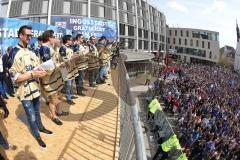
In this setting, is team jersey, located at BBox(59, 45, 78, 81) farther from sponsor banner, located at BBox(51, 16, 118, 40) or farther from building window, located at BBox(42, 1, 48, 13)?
building window, located at BBox(42, 1, 48, 13)

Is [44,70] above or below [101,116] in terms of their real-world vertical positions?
above

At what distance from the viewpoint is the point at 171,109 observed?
85.9ft

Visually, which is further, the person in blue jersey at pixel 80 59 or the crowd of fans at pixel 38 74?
the person in blue jersey at pixel 80 59

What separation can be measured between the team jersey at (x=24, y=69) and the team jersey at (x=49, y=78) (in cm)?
96

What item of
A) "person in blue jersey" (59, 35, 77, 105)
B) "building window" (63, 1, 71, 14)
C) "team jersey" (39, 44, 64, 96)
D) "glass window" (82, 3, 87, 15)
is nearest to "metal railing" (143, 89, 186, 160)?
"person in blue jersey" (59, 35, 77, 105)

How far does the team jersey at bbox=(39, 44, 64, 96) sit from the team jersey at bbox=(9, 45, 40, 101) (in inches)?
37.7

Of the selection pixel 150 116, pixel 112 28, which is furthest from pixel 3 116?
pixel 112 28

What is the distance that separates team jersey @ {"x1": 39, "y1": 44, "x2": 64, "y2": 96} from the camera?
7560 mm

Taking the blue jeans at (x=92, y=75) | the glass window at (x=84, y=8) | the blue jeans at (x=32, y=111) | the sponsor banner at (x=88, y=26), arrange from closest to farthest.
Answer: the blue jeans at (x=32, y=111) < the blue jeans at (x=92, y=75) < the sponsor banner at (x=88, y=26) < the glass window at (x=84, y=8)

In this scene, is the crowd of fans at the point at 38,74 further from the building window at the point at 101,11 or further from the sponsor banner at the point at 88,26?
the building window at the point at 101,11

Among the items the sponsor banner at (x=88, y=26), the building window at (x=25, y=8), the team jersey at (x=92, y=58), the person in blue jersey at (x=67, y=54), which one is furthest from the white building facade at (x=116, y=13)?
the person in blue jersey at (x=67, y=54)

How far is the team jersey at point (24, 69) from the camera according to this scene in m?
6.28

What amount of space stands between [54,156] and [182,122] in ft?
50.6

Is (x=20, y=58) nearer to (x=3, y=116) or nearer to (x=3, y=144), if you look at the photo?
(x=3, y=144)
